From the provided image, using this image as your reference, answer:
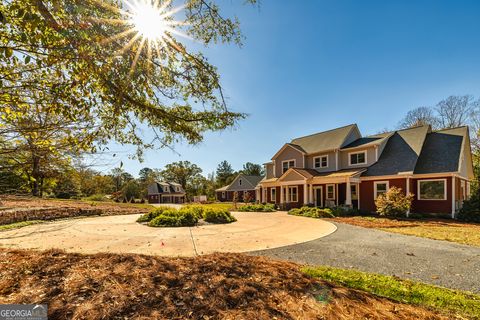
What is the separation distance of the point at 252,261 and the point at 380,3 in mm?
9246

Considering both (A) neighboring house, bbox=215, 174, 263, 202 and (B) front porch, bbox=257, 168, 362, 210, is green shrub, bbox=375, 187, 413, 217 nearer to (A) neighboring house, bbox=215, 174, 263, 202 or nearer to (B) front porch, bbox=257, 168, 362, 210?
(B) front porch, bbox=257, 168, 362, 210

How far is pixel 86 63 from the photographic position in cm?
325

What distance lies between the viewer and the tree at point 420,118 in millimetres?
31234

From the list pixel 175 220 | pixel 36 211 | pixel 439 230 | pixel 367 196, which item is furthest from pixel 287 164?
pixel 36 211

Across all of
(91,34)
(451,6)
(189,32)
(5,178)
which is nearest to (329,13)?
(451,6)

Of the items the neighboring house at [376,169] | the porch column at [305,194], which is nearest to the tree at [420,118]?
the neighboring house at [376,169]

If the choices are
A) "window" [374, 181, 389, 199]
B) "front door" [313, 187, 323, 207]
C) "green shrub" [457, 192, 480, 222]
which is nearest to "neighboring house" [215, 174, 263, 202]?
"front door" [313, 187, 323, 207]

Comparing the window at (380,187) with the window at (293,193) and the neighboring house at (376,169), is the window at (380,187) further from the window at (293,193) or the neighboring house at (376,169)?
the window at (293,193)

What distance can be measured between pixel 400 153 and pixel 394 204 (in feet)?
18.1

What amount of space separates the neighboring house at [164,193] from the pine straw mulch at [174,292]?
51.8 meters

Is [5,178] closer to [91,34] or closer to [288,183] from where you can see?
[91,34]

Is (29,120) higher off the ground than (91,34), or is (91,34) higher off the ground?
(91,34)

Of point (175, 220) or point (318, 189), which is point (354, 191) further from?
point (175, 220)

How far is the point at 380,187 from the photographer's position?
17.2m
